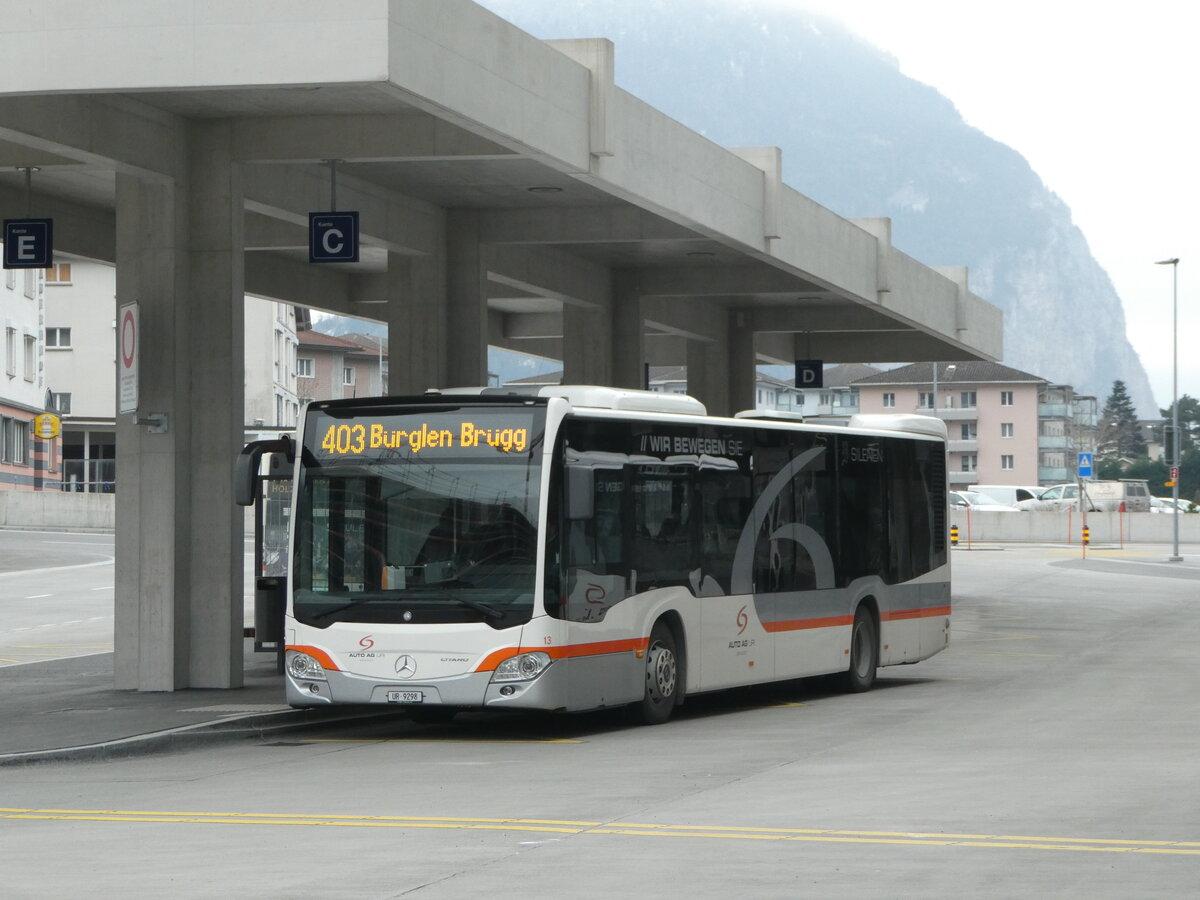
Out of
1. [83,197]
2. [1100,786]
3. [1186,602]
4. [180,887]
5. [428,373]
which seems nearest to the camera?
[180,887]

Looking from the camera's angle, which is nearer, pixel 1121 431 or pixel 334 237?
pixel 334 237

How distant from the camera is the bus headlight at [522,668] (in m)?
15.1

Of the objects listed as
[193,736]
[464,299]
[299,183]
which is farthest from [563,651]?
[464,299]

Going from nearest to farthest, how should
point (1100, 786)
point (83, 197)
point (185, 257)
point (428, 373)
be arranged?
point (1100, 786), point (185, 257), point (83, 197), point (428, 373)

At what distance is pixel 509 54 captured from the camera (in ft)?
58.9

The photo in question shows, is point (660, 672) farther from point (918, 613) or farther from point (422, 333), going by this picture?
point (422, 333)

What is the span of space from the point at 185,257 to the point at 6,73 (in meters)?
3.80

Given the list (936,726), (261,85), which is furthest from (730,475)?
(261,85)

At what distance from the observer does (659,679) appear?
16766 millimetres

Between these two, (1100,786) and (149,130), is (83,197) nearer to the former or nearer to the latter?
(149,130)

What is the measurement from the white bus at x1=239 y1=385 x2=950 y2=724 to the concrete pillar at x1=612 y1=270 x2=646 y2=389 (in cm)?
1477

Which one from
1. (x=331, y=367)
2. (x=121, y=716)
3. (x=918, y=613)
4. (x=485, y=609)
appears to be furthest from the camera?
(x=331, y=367)

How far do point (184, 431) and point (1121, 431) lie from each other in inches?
7018

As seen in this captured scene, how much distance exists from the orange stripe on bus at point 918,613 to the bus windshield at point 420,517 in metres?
6.93
